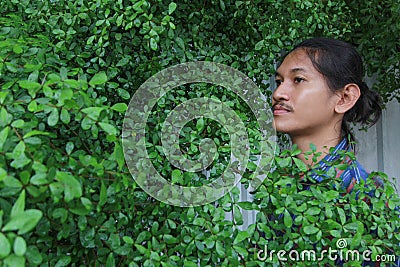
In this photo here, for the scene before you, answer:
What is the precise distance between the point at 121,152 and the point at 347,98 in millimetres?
690

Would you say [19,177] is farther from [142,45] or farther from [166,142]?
[142,45]

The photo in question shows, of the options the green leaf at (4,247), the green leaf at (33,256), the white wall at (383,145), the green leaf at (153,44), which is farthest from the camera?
the white wall at (383,145)

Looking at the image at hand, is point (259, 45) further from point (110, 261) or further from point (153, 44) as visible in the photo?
point (110, 261)

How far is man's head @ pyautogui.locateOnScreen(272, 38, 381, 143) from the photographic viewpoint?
1.12 metres

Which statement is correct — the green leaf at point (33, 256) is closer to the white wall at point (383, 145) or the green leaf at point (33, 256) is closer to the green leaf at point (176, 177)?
the green leaf at point (176, 177)

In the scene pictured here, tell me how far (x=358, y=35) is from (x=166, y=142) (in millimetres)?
1091
